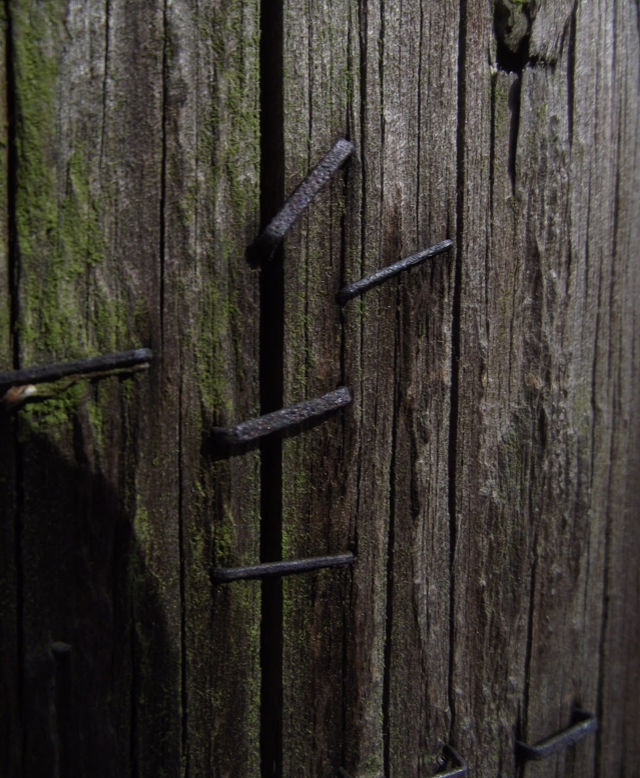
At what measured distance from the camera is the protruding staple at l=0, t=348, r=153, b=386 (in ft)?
3.38

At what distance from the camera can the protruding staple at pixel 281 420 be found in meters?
1.19

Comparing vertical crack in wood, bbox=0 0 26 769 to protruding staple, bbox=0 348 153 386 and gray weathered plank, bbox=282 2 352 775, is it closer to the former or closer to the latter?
protruding staple, bbox=0 348 153 386

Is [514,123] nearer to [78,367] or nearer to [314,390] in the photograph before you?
[314,390]

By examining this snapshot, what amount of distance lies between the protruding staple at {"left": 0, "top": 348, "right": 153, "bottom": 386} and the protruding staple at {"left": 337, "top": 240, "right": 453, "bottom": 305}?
381mm

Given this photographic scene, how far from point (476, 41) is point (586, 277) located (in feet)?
1.90

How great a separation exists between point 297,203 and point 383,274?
0.21 metres

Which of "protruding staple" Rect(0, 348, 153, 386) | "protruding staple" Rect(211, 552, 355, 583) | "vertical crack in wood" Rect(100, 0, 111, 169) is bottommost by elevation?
"protruding staple" Rect(211, 552, 355, 583)

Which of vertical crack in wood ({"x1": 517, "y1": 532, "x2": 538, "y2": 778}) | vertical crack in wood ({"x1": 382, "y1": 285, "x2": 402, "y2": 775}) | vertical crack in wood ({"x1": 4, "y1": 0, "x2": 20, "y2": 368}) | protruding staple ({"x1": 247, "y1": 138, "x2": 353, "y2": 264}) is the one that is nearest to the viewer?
vertical crack in wood ({"x1": 4, "y1": 0, "x2": 20, "y2": 368})

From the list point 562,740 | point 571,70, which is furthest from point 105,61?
point 562,740

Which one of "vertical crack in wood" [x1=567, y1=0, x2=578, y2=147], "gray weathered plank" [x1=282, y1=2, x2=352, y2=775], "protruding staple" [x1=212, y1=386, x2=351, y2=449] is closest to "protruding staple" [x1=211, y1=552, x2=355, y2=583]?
"gray weathered plank" [x1=282, y1=2, x2=352, y2=775]

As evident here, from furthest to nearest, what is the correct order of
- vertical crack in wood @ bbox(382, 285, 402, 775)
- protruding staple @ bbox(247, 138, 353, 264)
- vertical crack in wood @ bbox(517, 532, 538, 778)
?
vertical crack in wood @ bbox(517, 532, 538, 778), vertical crack in wood @ bbox(382, 285, 402, 775), protruding staple @ bbox(247, 138, 353, 264)

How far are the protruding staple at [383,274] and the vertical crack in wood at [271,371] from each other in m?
0.13

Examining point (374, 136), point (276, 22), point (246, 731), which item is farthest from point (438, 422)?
point (276, 22)

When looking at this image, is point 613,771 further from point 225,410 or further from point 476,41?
point 476,41
